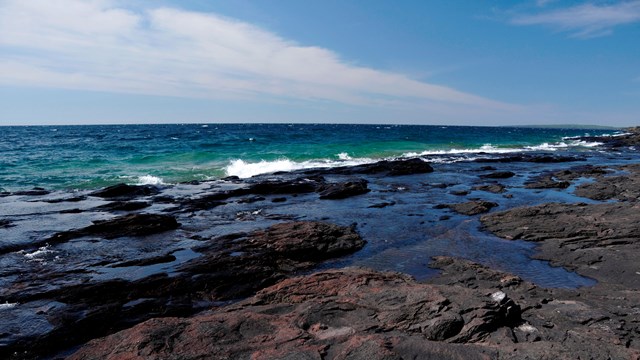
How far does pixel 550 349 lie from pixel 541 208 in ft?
35.8

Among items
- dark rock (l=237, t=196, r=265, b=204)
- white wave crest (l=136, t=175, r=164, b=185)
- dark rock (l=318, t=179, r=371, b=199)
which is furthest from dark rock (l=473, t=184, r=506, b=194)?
white wave crest (l=136, t=175, r=164, b=185)

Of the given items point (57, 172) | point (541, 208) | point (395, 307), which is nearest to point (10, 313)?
point (395, 307)

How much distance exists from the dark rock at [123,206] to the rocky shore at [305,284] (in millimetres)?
125

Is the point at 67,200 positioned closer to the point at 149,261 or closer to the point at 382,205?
the point at 149,261

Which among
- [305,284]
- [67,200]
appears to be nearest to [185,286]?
[305,284]

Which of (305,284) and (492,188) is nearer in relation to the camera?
(305,284)

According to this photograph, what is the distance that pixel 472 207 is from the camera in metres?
15.8

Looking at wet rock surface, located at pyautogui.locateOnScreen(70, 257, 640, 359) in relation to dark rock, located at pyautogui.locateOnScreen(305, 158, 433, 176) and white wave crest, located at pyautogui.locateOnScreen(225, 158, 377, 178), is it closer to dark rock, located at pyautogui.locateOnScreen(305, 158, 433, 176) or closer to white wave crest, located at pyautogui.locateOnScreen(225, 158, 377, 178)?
dark rock, located at pyautogui.locateOnScreen(305, 158, 433, 176)

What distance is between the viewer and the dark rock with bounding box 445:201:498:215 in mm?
15458

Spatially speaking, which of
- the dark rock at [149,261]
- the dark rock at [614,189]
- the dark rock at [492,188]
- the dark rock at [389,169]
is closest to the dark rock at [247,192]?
the dark rock at [389,169]

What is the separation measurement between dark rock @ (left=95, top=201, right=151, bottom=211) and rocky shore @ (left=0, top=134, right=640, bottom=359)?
12 cm

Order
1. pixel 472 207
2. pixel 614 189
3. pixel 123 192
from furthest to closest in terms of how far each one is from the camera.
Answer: pixel 123 192
pixel 614 189
pixel 472 207

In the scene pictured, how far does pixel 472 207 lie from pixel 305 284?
10.5m

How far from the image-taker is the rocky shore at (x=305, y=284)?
198 inches
